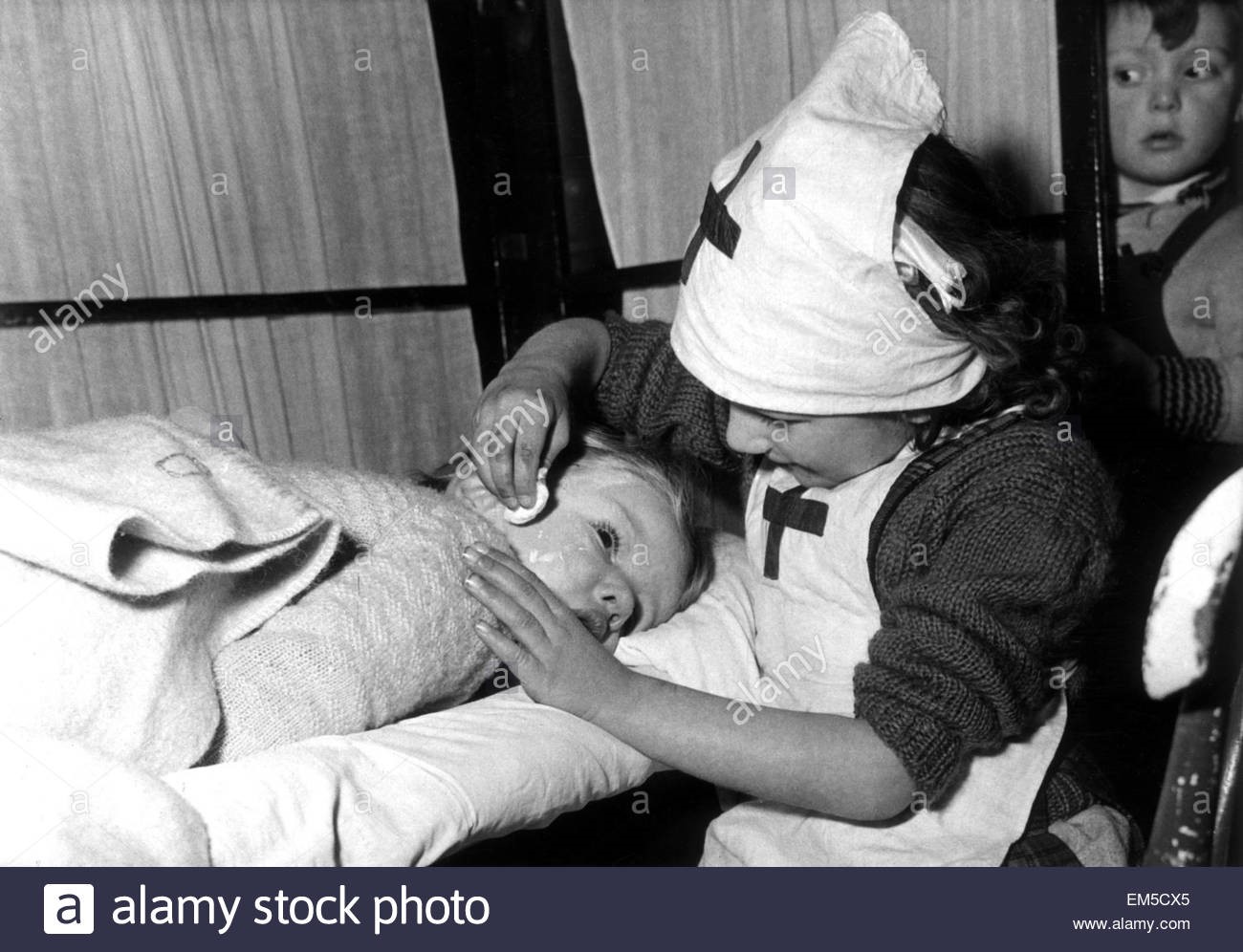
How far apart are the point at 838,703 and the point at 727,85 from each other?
892mm

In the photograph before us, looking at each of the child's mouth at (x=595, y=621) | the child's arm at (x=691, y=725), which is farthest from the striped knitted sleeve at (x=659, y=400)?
the child's arm at (x=691, y=725)

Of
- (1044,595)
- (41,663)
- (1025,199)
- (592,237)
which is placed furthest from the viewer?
(592,237)

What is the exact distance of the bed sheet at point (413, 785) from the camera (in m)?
0.75

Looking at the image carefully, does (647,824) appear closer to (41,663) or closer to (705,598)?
(705,598)

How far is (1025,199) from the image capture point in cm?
124

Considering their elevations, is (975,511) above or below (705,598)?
above

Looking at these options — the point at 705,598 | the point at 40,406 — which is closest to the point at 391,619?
the point at 705,598

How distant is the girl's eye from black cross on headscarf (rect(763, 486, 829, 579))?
16cm

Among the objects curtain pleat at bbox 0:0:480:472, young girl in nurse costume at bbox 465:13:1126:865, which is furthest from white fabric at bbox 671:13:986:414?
curtain pleat at bbox 0:0:480:472

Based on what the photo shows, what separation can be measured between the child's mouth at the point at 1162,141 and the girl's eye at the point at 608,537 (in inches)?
27.0

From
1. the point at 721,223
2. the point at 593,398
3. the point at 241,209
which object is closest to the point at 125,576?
the point at 721,223

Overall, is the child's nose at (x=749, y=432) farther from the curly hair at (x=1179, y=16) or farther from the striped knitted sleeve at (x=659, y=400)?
the curly hair at (x=1179, y=16)

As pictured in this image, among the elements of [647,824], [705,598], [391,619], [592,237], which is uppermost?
[592,237]
